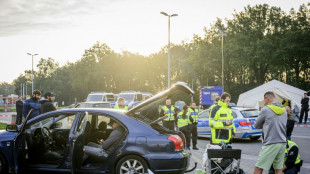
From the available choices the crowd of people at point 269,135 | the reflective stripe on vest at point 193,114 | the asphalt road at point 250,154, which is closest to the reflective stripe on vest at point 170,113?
the reflective stripe on vest at point 193,114

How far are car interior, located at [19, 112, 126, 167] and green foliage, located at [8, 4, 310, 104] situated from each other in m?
39.1

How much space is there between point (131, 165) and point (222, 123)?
237 cm

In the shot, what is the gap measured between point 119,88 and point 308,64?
1606 inches

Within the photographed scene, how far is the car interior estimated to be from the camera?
5.95m

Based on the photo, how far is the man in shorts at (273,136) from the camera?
5.48m

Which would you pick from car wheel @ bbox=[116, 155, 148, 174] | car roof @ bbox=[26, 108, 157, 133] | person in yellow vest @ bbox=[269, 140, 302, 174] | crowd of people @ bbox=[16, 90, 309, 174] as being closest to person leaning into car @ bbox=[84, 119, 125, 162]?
crowd of people @ bbox=[16, 90, 309, 174]

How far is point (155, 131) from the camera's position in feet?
19.1

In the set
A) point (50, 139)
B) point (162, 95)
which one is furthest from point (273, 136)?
point (50, 139)

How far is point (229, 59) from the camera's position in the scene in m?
51.8

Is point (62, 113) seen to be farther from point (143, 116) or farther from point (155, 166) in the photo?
point (155, 166)

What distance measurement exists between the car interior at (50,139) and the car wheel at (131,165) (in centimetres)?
71

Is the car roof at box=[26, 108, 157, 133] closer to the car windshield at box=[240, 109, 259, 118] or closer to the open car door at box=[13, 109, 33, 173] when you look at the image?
the open car door at box=[13, 109, 33, 173]

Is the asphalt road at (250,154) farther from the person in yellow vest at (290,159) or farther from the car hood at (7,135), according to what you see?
the car hood at (7,135)

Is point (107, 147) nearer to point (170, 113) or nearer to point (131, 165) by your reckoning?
point (131, 165)
